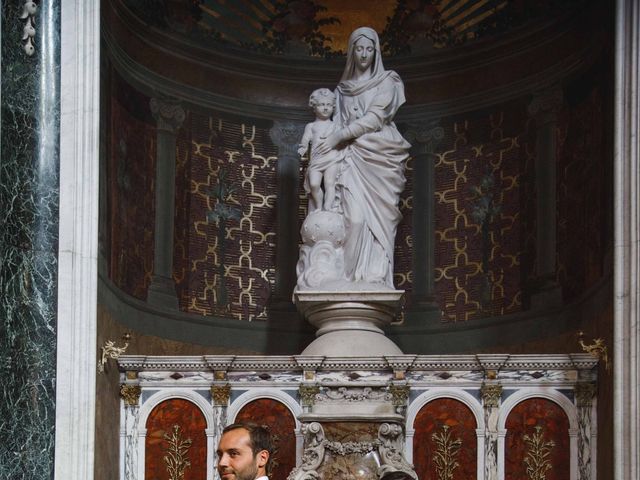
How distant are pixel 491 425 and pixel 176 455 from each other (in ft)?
9.18

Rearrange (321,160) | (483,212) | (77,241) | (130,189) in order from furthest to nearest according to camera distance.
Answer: (483,212) → (130,189) → (321,160) → (77,241)

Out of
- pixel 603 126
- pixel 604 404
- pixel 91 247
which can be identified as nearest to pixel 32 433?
pixel 91 247

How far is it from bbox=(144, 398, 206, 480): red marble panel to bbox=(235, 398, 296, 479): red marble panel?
0.40 metres

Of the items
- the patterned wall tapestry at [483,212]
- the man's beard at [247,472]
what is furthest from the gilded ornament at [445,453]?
the man's beard at [247,472]

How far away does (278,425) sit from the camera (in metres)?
13.4

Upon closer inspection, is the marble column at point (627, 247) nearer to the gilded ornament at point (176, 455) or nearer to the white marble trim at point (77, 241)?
the gilded ornament at point (176, 455)

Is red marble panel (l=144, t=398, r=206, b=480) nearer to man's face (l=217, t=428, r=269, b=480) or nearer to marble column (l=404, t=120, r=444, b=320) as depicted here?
marble column (l=404, t=120, r=444, b=320)

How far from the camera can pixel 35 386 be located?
40.1 feet

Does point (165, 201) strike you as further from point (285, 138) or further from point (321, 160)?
point (321, 160)

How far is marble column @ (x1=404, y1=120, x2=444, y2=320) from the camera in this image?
15.3 m

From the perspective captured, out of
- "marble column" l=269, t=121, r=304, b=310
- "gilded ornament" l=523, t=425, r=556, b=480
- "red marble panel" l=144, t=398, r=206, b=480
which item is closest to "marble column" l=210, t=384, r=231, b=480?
"red marble panel" l=144, t=398, r=206, b=480

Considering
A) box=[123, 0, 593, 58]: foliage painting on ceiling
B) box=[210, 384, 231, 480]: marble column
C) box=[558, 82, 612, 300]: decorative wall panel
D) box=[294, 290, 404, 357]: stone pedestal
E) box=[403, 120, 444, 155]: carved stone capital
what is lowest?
box=[210, 384, 231, 480]: marble column

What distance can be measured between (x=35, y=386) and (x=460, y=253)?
4936 millimetres

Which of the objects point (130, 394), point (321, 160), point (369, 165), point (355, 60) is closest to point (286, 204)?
point (321, 160)
